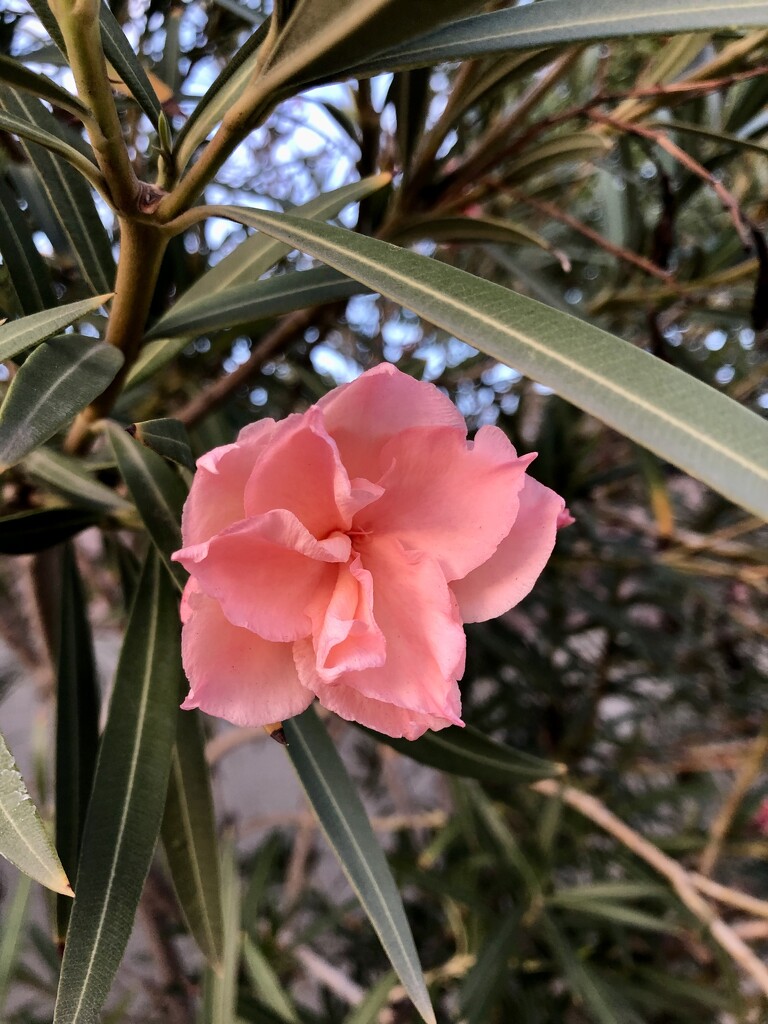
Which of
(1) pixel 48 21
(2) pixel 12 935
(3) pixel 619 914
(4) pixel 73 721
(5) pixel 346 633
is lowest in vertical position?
(3) pixel 619 914

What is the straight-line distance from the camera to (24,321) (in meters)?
0.26

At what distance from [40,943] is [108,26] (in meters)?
1.19

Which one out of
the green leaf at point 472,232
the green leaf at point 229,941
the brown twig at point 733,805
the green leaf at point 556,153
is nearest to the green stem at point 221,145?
the green leaf at point 472,232

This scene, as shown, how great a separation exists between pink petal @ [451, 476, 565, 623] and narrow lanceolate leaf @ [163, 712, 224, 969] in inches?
8.0

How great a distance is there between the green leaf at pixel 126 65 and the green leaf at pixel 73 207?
0.08 metres

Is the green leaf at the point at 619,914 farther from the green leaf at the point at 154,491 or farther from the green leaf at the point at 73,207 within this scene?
the green leaf at the point at 73,207

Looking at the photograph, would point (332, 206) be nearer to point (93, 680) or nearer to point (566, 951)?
point (93, 680)

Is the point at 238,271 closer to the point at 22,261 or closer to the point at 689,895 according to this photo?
the point at 22,261

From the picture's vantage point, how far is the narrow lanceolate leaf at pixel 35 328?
246 millimetres

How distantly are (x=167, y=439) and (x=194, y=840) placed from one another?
235 mm

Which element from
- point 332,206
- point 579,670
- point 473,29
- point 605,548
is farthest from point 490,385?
point 473,29

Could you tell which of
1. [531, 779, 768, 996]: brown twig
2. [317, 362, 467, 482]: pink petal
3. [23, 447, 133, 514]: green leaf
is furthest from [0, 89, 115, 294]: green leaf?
[531, 779, 768, 996]: brown twig

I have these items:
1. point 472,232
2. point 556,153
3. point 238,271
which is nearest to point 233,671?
point 238,271

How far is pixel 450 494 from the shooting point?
0.27 meters
